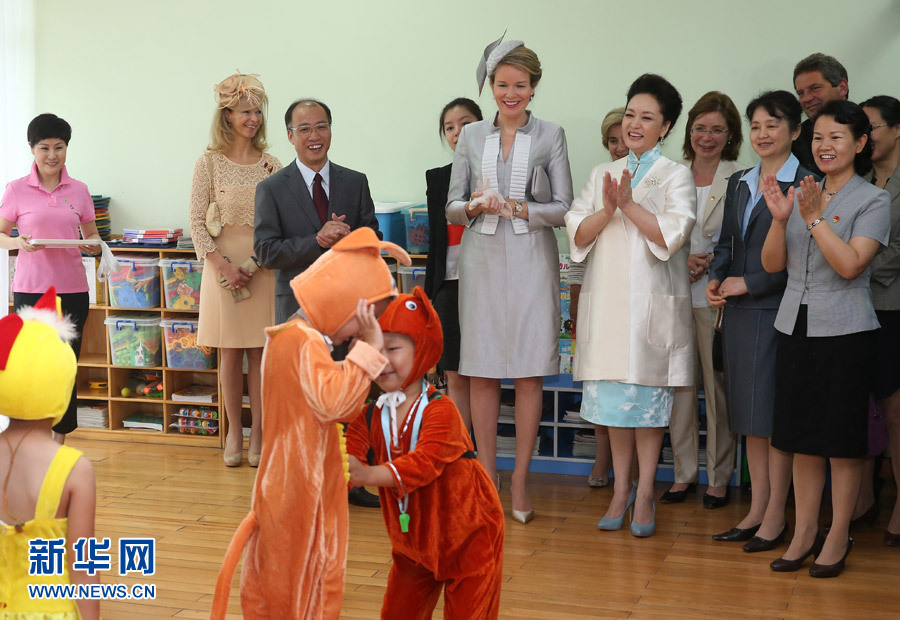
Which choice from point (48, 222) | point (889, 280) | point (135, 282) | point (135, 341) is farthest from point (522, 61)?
point (135, 341)

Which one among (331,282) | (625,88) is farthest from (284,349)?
(625,88)

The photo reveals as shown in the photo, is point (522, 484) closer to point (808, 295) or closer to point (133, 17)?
point (808, 295)

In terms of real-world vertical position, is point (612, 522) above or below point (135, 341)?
below

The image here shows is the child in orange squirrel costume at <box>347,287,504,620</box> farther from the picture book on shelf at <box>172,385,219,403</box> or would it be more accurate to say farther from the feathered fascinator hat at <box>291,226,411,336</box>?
the picture book on shelf at <box>172,385,219,403</box>

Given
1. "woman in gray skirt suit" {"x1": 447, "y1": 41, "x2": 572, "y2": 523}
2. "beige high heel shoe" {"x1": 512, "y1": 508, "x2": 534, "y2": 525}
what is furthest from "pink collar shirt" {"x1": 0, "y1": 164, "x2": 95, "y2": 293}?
"beige high heel shoe" {"x1": 512, "y1": 508, "x2": 534, "y2": 525}

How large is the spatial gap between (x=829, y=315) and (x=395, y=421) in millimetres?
1648

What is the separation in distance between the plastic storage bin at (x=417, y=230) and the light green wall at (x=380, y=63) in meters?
0.46

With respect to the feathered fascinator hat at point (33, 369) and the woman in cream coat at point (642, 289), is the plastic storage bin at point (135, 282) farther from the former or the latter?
the feathered fascinator hat at point (33, 369)

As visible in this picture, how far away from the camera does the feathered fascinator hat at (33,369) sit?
6.32 feet

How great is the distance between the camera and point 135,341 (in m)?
5.10

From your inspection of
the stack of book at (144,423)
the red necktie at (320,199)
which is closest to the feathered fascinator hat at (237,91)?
the red necktie at (320,199)

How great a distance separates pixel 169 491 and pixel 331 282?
2614mm

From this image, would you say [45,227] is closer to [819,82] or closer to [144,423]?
[144,423]

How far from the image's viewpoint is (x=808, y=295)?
3.18m
